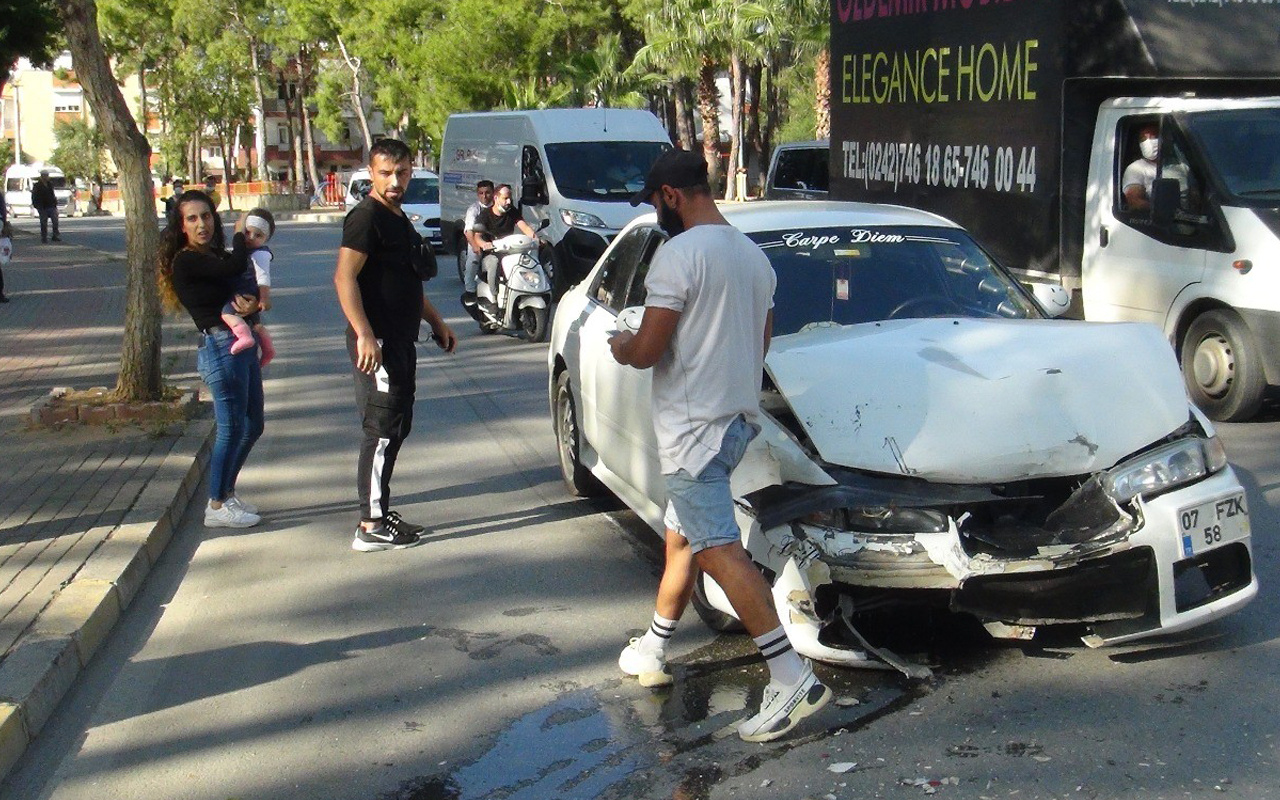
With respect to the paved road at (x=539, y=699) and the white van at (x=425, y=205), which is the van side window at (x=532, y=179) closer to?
the white van at (x=425, y=205)

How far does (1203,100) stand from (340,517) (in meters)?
6.67

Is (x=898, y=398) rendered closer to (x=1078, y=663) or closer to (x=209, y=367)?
(x=1078, y=663)

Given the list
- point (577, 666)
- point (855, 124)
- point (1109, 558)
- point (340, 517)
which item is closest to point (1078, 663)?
point (1109, 558)

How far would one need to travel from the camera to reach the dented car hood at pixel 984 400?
4855 millimetres

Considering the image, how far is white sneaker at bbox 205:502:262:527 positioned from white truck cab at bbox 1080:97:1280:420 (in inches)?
251

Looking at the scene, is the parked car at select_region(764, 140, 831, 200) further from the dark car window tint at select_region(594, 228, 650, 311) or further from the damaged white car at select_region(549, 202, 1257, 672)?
the damaged white car at select_region(549, 202, 1257, 672)

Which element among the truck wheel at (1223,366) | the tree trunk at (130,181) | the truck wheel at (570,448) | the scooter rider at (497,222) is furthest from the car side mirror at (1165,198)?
the scooter rider at (497,222)

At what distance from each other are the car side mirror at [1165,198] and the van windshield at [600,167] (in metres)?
9.01

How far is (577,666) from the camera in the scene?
5387 millimetres

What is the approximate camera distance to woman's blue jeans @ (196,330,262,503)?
289 inches

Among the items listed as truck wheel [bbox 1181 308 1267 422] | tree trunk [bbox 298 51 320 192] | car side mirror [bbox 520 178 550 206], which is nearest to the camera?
truck wheel [bbox 1181 308 1267 422]

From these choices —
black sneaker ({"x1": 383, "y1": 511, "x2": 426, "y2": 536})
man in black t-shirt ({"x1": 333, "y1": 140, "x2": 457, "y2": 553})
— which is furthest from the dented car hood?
black sneaker ({"x1": 383, "y1": 511, "x2": 426, "y2": 536})

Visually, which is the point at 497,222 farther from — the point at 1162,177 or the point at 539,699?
the point at 539,699

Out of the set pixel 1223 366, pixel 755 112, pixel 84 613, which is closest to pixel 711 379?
pixel 84 613
